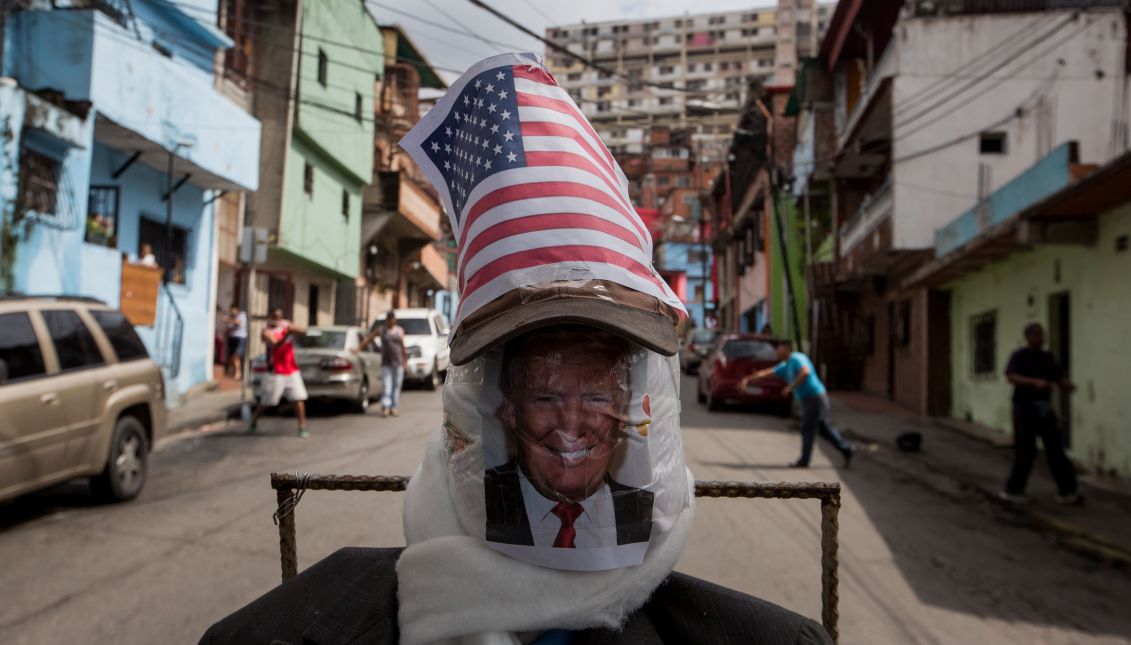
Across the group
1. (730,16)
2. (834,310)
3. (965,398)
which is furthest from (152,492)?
(730,16)

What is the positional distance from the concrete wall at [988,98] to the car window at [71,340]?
14.8m

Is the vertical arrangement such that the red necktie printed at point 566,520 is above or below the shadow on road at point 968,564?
above

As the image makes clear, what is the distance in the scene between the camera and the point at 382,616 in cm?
137

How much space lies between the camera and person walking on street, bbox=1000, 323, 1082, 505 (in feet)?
25.5

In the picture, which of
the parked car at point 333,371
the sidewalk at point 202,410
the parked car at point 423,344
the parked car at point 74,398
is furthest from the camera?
the parked car at point 423,344

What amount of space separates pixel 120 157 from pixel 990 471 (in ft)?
47.5

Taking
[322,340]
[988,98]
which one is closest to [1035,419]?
[988,98]

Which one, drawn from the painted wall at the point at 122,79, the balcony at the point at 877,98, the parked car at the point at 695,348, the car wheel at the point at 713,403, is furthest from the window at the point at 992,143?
the painted wall at the point at 122,79

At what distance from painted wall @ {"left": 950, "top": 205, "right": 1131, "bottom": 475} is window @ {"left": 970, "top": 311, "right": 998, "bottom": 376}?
32 centimetres

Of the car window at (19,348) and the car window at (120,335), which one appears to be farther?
the car window at (120,335)

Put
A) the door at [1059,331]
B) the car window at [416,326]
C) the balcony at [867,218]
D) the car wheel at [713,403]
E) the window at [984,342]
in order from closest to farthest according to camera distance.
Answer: the door at [1059,331]
the window at [984,342]
the car wheel at [713,403]
the balcony at [867,218]
the car window at [416,326]

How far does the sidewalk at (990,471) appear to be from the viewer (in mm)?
6629

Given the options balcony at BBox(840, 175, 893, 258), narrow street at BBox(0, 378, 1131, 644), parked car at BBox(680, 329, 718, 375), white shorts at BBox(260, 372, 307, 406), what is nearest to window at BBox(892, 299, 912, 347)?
balcony at BBox(840, 175, 893, 258)

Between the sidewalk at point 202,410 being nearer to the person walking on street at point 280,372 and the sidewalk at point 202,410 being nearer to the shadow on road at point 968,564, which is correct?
the person walking on street at point 280,372
